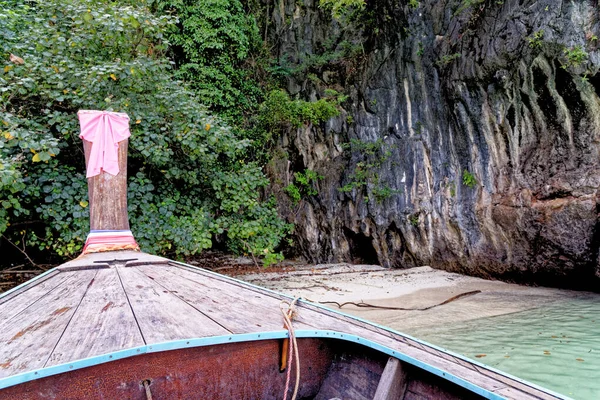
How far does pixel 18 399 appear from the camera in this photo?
3.82ft

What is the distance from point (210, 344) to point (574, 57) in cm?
792

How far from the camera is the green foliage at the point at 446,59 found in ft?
27.0

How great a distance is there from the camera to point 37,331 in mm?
1484

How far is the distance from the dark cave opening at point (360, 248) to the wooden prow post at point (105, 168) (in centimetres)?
677

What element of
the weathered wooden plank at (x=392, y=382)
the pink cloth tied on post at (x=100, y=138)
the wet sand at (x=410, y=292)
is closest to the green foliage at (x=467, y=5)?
the wet sand at (x=410, y=292)

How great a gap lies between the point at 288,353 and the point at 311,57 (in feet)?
35.7

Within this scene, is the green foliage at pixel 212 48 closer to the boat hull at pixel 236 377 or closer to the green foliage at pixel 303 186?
the green foliage at pixel 303 186

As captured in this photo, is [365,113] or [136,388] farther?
[365,113]

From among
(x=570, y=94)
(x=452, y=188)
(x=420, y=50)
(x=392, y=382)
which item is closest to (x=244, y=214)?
(x=452, y=188)

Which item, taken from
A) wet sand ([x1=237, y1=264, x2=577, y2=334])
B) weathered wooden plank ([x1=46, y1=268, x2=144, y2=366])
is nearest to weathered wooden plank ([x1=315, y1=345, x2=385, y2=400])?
weathered wooden plank ([x1=46, y1=268, x2=144, y2=366])

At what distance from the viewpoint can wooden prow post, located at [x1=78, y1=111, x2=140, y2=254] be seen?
3.88m

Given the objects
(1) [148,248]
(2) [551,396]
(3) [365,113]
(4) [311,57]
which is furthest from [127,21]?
(4) [311,57]

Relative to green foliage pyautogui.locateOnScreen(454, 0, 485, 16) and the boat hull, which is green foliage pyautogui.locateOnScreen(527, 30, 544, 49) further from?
the boat hull

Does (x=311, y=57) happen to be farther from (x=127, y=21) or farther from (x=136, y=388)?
(x=136, y=388)
